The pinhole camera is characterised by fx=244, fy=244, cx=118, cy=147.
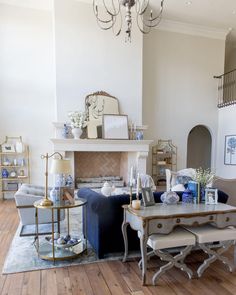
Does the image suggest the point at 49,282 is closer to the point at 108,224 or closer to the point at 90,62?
the point at 108,224

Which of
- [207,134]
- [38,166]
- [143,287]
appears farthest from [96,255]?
[207,134]

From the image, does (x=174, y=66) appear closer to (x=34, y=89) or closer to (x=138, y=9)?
(x=138, y=9)

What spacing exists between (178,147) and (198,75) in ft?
8.24

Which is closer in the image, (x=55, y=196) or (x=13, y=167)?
(x=55, y=196)

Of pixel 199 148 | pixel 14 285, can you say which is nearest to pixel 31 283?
pixel 14 285

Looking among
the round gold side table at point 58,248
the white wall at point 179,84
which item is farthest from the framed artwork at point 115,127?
the round gold side table at point 58,248

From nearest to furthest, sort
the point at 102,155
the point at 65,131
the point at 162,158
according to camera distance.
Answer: the point at 65,131 < the point at 102,155 < the point at 162,158

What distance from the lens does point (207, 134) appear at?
31.0ft

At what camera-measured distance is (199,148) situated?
A: 945 cm

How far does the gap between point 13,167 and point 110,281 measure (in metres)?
4.98

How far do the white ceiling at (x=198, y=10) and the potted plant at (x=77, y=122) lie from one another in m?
3.00

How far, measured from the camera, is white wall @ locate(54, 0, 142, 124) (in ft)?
20.8

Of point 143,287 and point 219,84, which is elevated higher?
point 219,84

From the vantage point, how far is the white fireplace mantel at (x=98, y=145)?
6172mm
